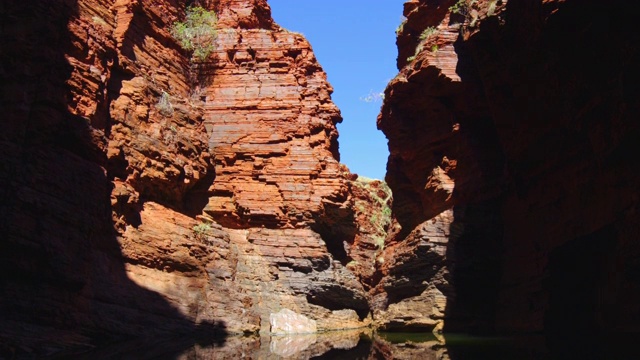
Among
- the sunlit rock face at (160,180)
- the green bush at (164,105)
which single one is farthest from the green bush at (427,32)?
the green bush at (164,105)

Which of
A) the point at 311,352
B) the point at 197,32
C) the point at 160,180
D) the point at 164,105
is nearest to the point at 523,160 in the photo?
the point at 311,352

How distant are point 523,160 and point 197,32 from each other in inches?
608

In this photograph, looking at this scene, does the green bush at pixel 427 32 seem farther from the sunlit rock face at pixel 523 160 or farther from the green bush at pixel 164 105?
the green bush at pixel 164 105

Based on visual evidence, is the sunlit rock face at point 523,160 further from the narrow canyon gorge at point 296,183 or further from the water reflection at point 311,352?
the water reflection at point 311,352

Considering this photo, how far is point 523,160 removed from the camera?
17625 millimetres

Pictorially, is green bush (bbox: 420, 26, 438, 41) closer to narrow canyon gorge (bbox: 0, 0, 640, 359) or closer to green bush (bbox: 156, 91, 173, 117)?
narrow canyon gorge (bbox: 0, 0, 640, 359)

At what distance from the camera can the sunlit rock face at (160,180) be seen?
1209cm

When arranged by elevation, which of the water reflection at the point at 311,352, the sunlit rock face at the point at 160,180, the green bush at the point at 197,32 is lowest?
the water reflection at the point at 311,352

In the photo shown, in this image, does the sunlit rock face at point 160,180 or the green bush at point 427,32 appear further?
the green bush at point 427,32

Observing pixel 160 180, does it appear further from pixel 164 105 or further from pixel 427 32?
pixel 427 32

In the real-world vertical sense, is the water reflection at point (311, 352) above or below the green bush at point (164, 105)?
below

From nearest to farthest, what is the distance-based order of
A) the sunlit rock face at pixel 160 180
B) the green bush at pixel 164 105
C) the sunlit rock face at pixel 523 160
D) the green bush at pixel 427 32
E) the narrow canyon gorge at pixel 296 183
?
the sunlit rock face at pixel 160 180
the narrow canyon gorge at pixel 296 183
the sunlit rock face at pixel 523 160
the green bush at pixel 164 105
the green bush at pixel 427 32

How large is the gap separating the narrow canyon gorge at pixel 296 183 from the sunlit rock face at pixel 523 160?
70mm

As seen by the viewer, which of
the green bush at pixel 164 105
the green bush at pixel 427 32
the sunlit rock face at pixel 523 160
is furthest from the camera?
the green bush at pixel 427 32
